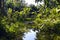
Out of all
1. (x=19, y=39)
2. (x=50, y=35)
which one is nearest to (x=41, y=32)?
(x=50, y=35)

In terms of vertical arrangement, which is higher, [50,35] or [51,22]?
[51,22]

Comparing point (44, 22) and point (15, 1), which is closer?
point (44, 22)

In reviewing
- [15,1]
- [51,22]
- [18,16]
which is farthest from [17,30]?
[15,1]

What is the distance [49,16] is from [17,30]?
95.7 inches

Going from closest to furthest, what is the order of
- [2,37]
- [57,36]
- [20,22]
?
[57,36] → [2,37] → [20,22]

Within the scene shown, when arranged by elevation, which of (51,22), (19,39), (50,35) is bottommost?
(19,39)

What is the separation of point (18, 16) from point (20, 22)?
20.3 inches

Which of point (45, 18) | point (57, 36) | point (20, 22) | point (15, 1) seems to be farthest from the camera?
point (15, 1)

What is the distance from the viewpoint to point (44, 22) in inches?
240

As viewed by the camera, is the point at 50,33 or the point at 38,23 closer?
the point at 50,33

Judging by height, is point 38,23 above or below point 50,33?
above

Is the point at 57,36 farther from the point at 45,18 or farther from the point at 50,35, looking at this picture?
the point at 45,18

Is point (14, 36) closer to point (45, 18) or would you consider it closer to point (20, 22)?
point (20, 22)

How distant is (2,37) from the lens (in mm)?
8305
